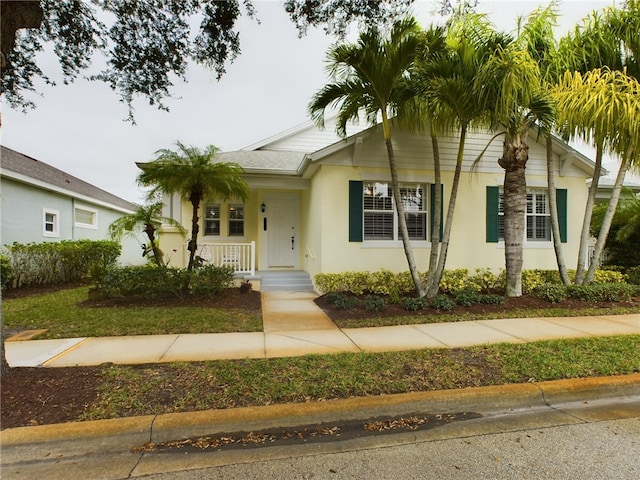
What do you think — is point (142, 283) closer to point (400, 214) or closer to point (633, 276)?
point (400, 214)

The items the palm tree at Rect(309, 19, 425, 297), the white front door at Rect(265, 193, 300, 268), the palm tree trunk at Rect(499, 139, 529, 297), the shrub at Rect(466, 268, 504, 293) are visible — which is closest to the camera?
the palm tree at Rect(309, 19, 425, 297)

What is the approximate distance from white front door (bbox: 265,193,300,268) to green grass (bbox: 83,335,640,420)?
6.92 meters

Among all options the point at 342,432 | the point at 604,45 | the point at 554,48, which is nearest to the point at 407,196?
the point at 554,48

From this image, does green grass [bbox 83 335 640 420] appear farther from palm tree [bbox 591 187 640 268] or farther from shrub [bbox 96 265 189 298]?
palm tree [bbox 591 187 640 268]

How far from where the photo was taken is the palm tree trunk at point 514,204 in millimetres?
7488

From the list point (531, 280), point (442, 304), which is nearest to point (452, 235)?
point (531, 280)

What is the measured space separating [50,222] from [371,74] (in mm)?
12438

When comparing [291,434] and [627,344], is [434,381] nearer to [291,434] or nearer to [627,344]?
[291,434]

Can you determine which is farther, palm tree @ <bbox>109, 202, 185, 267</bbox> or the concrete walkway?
palm tree @ <bbox>109, 202, 185, 267</bbox>

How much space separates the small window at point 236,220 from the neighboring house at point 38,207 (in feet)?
18.1

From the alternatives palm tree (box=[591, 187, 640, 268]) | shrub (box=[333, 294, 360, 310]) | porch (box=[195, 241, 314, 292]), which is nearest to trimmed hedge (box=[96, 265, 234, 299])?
porch (box=[195, 241, 314, 292])

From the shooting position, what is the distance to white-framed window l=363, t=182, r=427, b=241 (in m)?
8.97

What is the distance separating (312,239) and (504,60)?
581 cm

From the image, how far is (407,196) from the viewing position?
9.16m
